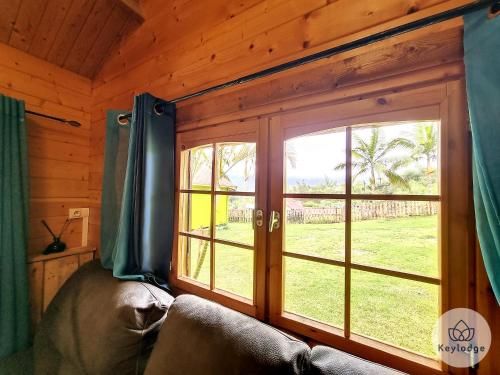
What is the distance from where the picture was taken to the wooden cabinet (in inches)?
57.5

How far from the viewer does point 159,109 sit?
128 centimetres

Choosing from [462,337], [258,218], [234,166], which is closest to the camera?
[462,337]

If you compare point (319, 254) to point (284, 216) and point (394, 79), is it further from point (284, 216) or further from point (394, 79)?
point (394, 79)

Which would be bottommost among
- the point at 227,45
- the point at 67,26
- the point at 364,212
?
the point at 364,212

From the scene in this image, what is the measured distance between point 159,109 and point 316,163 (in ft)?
3.24

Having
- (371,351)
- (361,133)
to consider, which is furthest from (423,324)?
(361,133)

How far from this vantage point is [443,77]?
691mm

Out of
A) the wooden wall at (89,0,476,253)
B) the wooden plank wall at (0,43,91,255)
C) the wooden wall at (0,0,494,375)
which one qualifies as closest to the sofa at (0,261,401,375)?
the wooden wall at (0,0,494,375)

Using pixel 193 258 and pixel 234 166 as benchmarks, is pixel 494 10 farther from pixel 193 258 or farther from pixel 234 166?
pixel 193 258

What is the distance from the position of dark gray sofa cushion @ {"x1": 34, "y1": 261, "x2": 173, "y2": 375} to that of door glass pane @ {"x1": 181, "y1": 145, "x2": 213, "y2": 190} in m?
0.62

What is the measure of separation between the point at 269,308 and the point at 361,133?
894mm

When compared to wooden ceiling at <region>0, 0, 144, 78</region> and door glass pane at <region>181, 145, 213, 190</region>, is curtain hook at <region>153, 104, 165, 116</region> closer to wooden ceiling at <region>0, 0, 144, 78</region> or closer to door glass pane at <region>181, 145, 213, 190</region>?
door glass pane at <region>181, 145, 213, 190</region>

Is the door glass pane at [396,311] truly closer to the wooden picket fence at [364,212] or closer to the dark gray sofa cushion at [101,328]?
the wooden picket fence at [364,212]

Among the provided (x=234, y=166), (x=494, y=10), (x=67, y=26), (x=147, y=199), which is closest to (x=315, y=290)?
(x=234, y=166)
